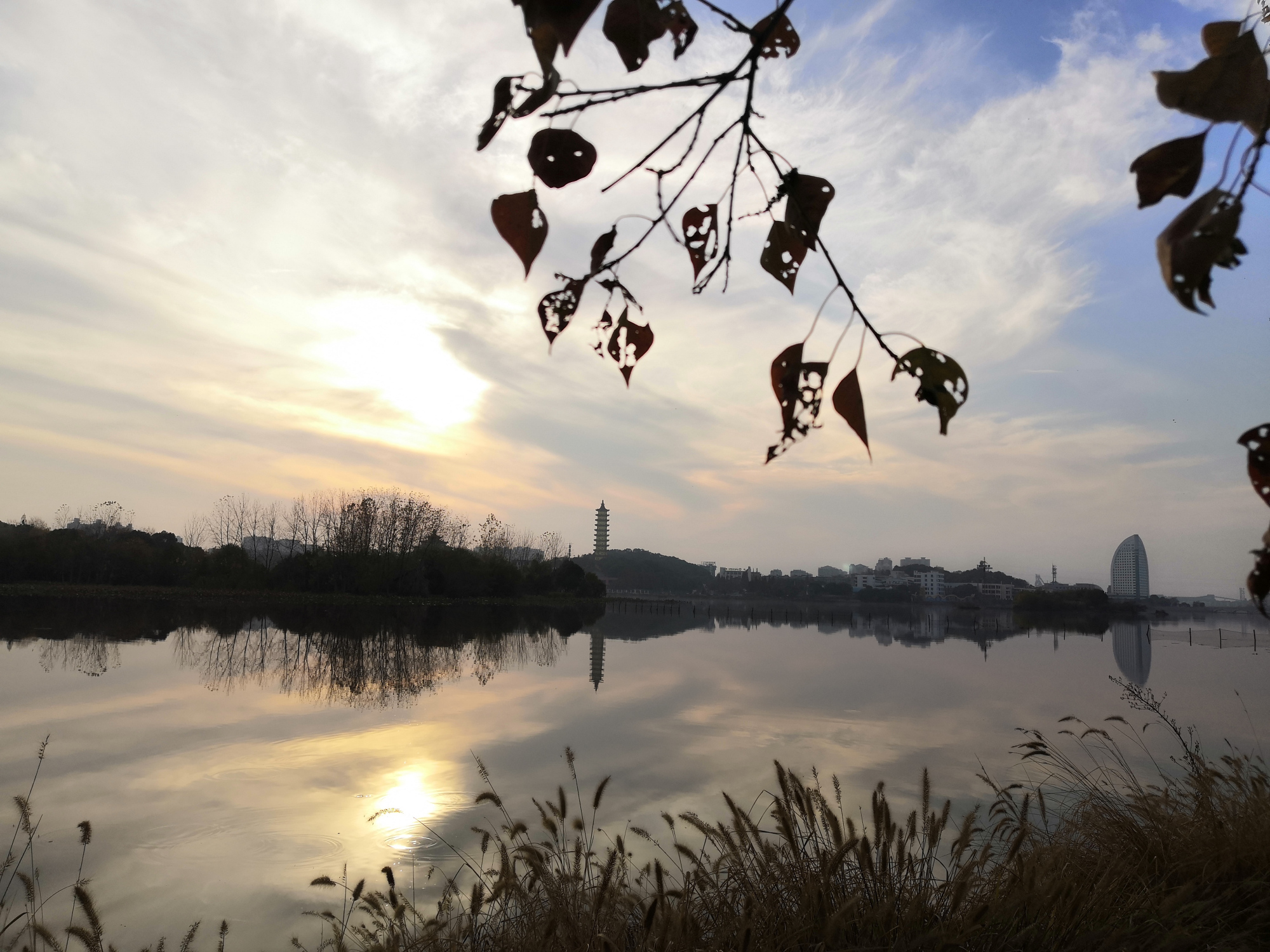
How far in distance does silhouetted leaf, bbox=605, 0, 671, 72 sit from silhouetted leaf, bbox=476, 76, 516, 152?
0.11m

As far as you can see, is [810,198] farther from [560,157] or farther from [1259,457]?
[1259,457]

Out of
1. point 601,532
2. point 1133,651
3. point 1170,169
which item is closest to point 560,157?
point 1170,169

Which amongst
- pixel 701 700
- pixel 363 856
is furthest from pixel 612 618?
pixel 363 856

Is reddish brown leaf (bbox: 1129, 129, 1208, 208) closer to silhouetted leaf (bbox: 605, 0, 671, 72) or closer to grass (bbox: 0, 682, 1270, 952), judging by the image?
silhouetted leaf (bbox: 605, 0, 671, 72)

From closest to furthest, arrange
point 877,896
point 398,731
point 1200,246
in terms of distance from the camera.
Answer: point 1200,246 → point 877,896 → point 398,731

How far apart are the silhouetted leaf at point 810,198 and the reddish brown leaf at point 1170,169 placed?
482 mm

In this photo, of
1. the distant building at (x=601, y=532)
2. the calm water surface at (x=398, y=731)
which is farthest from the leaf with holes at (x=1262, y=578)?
the distant building at (x=601, y=532)

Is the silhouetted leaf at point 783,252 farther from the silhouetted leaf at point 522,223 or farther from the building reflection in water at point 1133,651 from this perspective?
the building reflection in water at point 1133,651

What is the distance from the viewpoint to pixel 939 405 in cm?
82

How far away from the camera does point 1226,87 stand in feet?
1.76

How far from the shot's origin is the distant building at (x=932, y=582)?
544ft

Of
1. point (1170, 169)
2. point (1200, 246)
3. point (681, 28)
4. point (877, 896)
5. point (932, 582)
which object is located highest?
point (681, 28)

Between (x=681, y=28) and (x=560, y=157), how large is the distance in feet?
0.78

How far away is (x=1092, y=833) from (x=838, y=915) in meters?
3.14
